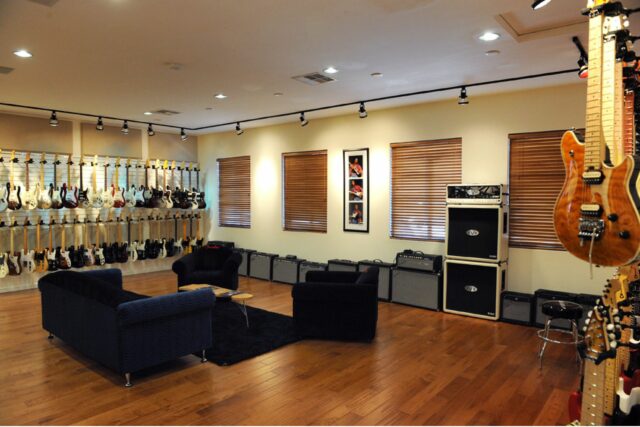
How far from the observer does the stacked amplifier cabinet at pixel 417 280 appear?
230 inches

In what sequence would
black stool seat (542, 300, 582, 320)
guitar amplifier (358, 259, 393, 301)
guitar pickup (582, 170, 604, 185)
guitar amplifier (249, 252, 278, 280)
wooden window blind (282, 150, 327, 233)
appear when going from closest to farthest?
guitar pickup (582, 170, 604, 185)
black stool seat (542, 300, 582, 320)
guitar amplifier (358, 259, 393, 301)
wooden window blind (282, 150, 327, 233)
guitar amplifier (249, 252, 278, 280)

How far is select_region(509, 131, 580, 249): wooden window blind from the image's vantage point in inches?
210

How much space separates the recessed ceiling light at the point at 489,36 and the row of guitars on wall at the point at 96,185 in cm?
646

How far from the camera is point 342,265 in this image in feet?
22.2

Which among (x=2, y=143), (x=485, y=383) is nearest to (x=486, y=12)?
(x=485, y=383)

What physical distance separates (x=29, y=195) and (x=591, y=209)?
299 inches

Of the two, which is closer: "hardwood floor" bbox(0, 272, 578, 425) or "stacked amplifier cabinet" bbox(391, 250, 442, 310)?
"hardwood floor" bbox(0, 272, 578, 425)

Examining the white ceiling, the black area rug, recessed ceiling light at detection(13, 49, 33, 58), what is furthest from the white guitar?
the black area rug

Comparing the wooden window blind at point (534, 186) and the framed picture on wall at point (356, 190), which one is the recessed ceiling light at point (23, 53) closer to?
the framed picture on wall at point (356, 190)

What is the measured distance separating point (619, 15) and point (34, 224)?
796 cm

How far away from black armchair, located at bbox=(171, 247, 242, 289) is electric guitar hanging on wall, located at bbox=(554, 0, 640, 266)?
494cm

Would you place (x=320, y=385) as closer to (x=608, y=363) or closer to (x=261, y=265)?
(x=608, y=363)

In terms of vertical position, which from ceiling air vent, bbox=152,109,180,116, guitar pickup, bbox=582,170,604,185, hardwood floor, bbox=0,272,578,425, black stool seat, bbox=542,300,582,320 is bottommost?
hardwood floor, bbox=0,272,578,425

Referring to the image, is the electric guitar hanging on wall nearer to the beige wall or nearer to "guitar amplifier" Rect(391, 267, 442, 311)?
the beige wall
